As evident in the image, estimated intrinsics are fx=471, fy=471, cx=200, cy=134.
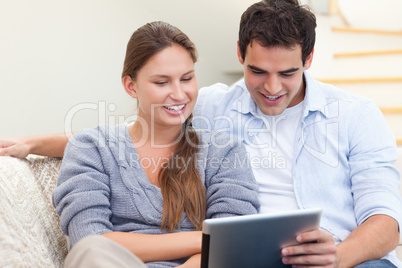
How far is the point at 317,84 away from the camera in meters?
1.60

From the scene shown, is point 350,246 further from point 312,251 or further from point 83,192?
point 83,192

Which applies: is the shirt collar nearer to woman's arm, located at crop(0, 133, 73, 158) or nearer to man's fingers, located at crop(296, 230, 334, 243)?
man's fingers, located at crop(296, 230, 334, 243)

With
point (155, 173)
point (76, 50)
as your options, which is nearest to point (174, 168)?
point (155, 173)

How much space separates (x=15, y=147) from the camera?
1460 millimetres

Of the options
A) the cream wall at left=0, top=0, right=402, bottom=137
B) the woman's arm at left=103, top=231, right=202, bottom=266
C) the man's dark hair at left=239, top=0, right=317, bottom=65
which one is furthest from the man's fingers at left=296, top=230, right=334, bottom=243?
the cream wall at left=0, top=0, right=402, bottom=137

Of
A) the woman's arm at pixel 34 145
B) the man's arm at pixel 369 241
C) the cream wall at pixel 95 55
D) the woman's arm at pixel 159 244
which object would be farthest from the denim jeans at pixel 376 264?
the cream wall at pixel 95 55

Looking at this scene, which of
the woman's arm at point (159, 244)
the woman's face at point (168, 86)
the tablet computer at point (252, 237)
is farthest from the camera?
the woman's face at point (168, 86)

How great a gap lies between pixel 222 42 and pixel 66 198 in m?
2.94

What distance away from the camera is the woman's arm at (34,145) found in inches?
57.4

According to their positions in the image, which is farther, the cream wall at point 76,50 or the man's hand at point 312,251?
the cream wall at point 76,50

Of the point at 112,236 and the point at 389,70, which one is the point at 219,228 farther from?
the point at 389,70

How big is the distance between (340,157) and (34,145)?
977mm

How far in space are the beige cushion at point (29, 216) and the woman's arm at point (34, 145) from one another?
3 centimetres

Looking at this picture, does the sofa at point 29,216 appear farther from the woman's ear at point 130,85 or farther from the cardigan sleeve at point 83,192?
the woman's ear at point 130,85
